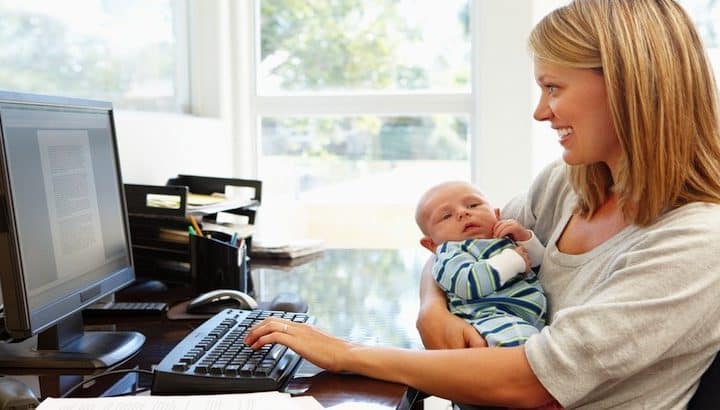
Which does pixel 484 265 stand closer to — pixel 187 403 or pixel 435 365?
pixel 435 365

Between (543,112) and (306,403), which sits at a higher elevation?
(543,112)

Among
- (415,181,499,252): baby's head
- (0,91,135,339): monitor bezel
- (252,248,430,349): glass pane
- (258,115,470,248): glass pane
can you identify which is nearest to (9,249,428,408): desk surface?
(252,248,430,349): glass pane

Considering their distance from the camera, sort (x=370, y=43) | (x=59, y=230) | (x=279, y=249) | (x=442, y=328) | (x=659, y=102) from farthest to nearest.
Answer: (x=370, y=43) → (x=279, y=249) → (x=442, y=328) → (x=59, y=230) → (x=659, y=102)

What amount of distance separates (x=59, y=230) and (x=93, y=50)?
123 cm

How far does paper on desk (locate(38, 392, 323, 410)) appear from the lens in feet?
3.18

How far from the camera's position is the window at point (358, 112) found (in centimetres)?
329

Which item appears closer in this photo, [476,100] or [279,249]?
[279,249]

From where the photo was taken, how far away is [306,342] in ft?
3.83

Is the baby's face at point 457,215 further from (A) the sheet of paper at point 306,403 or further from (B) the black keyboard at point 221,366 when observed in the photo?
(A) the sheet of paper at point 306,403

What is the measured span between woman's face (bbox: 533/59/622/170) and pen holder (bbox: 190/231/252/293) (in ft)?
2.83

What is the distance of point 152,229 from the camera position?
A: 192 cm

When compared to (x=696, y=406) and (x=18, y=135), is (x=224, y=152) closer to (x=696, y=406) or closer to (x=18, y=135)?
(x=18, y=135)

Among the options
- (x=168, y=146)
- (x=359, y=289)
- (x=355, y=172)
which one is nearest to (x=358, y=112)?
(x=355, y=172)

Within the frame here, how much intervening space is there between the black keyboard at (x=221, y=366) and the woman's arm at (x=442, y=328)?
0.28 metres
